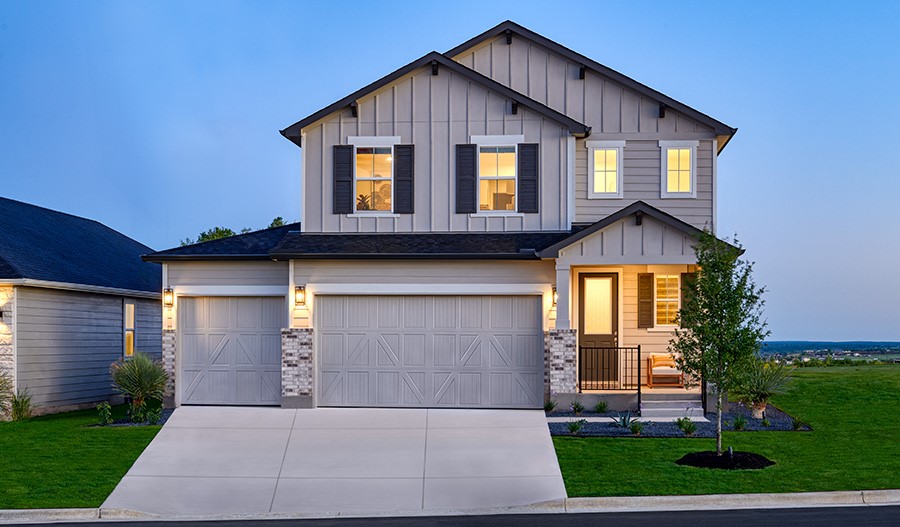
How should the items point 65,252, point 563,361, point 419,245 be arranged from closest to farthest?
point 563,361, point 419,245, point 65,252

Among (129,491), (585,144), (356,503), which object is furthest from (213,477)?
(585,144)

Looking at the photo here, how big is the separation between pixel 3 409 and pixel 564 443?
493 inches

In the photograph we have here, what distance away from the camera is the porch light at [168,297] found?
1956cm

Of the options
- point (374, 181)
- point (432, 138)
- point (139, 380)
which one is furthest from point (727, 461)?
point (139, 380)

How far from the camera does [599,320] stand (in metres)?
20.5

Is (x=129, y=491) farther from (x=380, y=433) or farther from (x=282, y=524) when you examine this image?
(x=380, y=433)

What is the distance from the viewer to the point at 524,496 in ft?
41.9

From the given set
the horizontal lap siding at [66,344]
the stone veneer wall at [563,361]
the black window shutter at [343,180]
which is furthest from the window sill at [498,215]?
the horizontal lap siding at [66,344]

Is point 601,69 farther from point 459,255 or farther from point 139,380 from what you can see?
point 139,380

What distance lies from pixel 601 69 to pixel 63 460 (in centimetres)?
1368

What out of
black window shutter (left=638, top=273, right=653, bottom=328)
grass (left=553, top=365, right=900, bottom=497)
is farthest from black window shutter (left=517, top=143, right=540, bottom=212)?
grass (left=553, top=365, right=900, bottom=497)

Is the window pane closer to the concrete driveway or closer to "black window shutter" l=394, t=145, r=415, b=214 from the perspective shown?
the concrete driveway

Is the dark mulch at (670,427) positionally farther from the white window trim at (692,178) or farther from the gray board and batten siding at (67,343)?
the gray board and batten siding at (67,343)

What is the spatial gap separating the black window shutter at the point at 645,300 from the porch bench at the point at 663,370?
79 cm
